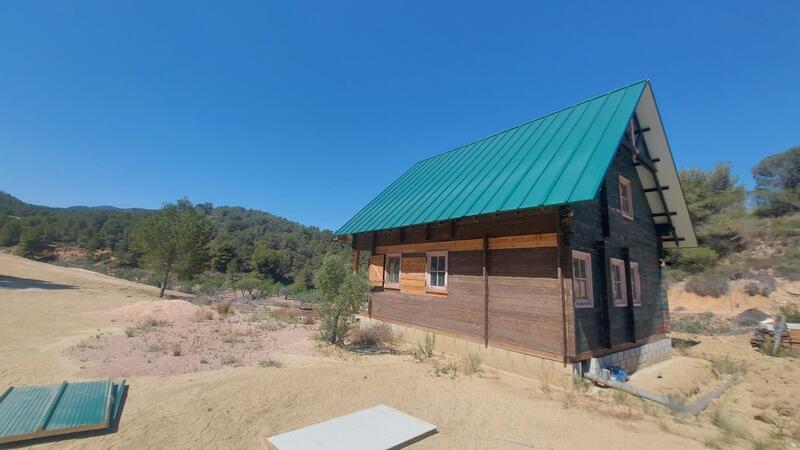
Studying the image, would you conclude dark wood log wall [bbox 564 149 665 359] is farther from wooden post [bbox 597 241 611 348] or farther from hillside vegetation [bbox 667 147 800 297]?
hillside vegetation [bbox 667 147 800 297]

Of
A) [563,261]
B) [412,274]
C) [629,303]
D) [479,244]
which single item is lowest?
[629,303]

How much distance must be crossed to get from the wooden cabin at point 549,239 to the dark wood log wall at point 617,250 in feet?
0.19

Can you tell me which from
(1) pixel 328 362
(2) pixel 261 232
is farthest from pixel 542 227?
(2) pixel 261 232

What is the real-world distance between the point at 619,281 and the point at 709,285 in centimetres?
2208

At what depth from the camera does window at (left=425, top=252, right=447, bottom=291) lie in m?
11.0

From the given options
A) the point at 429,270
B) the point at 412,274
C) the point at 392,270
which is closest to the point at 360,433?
the point at 429,270

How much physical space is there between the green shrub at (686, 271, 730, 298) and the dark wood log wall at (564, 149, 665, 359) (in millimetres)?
17546

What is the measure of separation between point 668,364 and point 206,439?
1366cm

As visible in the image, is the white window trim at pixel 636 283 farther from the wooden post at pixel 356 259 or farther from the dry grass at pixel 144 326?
the dry grass at pixel 144 326

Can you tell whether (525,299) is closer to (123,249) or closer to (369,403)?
(369,403)

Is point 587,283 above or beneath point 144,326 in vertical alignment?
above

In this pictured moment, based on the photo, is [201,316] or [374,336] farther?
[201,316]

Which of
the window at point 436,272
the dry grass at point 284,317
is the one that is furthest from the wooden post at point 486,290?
the dry grass at point 284,317

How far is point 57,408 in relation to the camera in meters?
5.04
